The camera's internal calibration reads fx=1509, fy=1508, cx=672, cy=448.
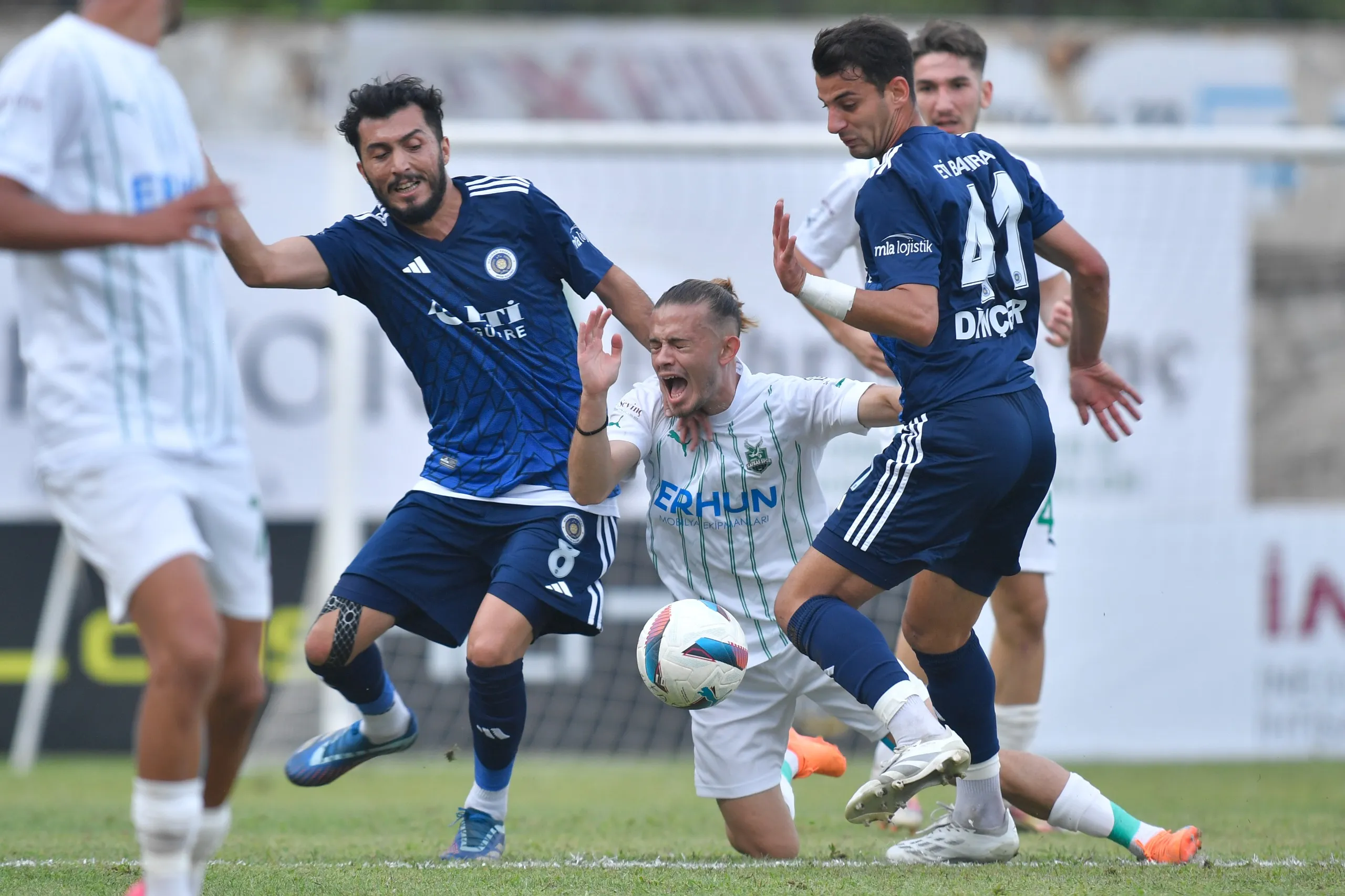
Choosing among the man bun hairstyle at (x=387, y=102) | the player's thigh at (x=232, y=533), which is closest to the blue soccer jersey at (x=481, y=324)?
the man bun hairstyle at (x=387, y=102)

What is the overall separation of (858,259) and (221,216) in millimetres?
3366

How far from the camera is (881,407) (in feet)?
15.9

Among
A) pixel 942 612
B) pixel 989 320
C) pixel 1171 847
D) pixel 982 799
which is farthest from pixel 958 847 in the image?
pixel 989 320

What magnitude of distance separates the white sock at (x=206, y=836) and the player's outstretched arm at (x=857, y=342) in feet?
8.68

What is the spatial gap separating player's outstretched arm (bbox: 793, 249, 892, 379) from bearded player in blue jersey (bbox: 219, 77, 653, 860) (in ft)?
2.92

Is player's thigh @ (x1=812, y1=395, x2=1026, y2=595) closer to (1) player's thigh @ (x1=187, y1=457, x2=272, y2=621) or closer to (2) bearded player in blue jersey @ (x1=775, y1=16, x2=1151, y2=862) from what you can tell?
(2) bearded player in blue jersey @ (x1=775, y1=16, x2=1151, y2=862)

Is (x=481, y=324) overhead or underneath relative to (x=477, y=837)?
overhead

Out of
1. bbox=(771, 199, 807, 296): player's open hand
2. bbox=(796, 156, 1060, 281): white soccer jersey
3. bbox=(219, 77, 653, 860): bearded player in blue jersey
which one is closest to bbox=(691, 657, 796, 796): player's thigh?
bbox=(219, 77, 653, 860): bearded player in blue jersey

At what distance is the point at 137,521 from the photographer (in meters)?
3.17

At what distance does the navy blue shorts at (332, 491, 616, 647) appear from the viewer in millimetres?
4992

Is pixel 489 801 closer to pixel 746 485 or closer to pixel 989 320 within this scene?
pixel 746 485

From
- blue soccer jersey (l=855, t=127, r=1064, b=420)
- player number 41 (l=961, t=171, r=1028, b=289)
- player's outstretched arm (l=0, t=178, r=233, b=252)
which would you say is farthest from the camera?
player number 41 (l=961, t=171, r=1028, b=289)

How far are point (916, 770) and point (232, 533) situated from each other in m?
1.79

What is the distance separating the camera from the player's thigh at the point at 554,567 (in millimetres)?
4918
